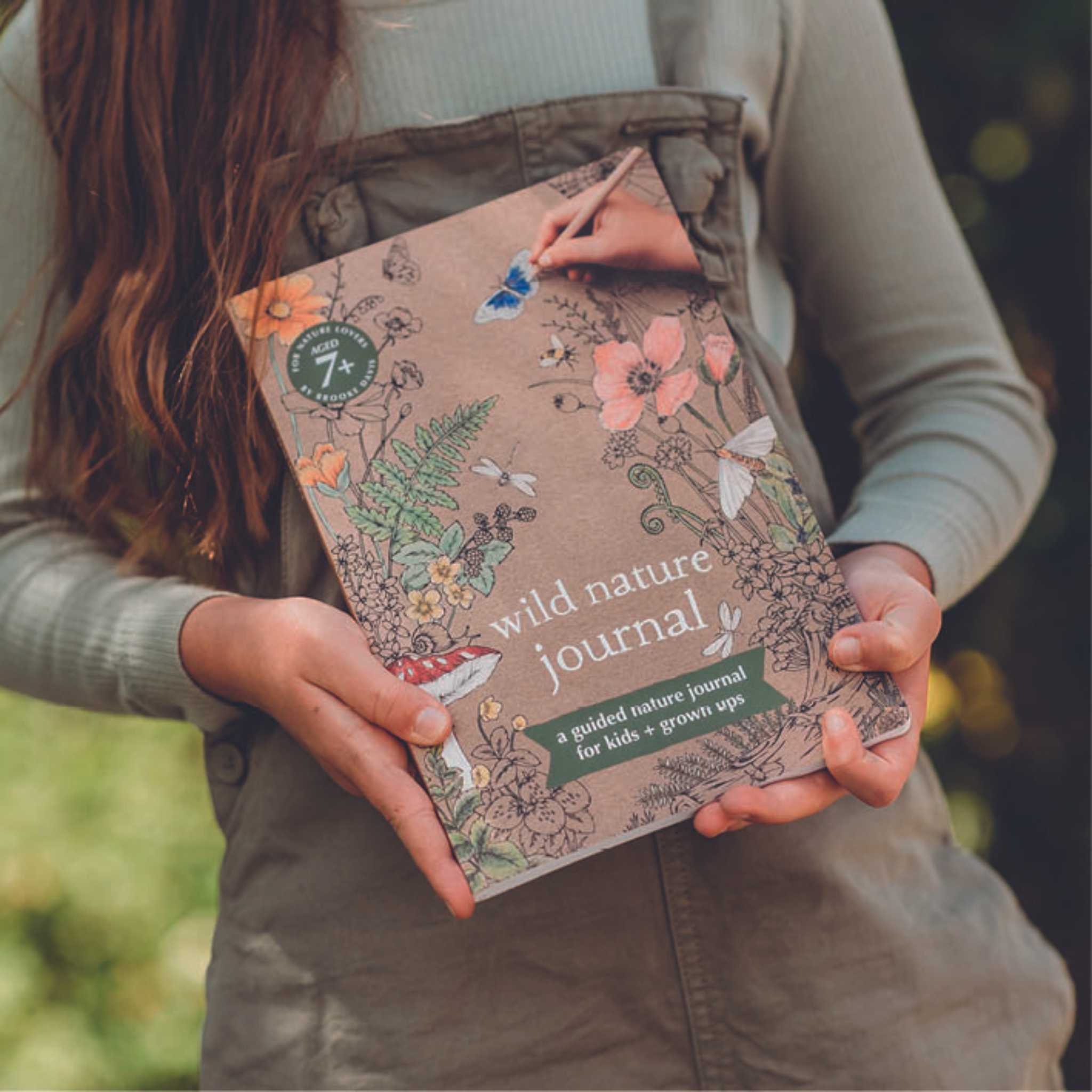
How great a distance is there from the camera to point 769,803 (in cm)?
63

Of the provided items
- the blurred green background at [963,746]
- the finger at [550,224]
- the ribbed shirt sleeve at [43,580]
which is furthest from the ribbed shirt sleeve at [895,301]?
the blurred green background at [963,746]

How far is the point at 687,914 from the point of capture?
2.45 ft

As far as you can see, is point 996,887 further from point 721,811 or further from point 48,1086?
point 48,1086

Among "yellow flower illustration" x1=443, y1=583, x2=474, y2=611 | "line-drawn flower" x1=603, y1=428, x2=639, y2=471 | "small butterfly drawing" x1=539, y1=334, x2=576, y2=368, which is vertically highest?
"small butterfly drawing" x1=539, y1=334, x2=576, y2=368

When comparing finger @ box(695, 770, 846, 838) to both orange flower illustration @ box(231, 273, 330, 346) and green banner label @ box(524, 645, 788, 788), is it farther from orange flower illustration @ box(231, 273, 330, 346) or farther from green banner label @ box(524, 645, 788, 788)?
orange flower illustration @ box(231, 273, 330, 346)

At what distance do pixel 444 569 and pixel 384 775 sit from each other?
12cm

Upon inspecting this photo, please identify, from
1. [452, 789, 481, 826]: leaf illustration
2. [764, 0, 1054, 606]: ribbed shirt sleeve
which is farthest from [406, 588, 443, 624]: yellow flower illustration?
[764, 0, 1054, 606]: ribbed shirt sleeve

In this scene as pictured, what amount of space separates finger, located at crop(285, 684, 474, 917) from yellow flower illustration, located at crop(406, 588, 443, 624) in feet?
0.23

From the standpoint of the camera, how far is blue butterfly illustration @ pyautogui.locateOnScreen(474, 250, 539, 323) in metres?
0.69

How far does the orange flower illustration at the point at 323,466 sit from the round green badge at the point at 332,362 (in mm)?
32

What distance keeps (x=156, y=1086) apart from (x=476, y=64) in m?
1.58

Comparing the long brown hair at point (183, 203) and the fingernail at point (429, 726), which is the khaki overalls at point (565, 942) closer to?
the long brown hair at point (183, 203)

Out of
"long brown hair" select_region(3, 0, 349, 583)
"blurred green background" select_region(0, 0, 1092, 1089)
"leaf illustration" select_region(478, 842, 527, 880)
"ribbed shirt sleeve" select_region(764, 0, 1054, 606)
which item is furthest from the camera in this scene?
"blurred green background" select_region(0, 0, 1092, 1089)

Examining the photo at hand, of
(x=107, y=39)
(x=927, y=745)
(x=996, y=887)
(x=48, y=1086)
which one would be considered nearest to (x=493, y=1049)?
(x=996, y=887)
